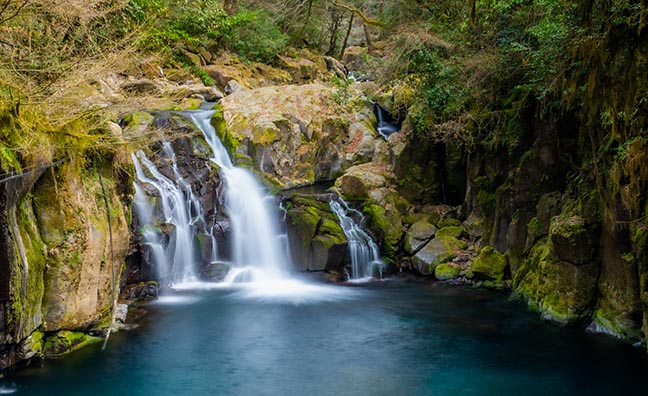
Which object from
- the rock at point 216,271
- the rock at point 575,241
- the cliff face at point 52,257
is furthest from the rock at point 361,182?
the cliff face at point 52,257

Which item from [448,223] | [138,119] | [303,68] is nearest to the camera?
[138,119]

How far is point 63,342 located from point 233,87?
15595 mm

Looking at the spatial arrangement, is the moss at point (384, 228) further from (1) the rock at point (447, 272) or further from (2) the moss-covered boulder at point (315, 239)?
(1) the rock at point (447, 272)

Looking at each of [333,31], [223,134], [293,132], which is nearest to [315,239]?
[223,134]

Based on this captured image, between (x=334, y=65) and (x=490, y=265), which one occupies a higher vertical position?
(x=334, y=65)

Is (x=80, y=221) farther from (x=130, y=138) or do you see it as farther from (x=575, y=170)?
(x=575, y=170)

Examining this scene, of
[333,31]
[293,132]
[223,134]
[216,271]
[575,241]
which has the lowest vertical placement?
[216,271]

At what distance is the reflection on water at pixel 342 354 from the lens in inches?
314

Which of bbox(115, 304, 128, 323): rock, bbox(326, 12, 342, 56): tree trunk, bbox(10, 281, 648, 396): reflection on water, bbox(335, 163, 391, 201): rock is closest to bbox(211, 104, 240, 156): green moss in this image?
bbox(335, 163, 391, 201): rock

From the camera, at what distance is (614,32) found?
7344 millimetres

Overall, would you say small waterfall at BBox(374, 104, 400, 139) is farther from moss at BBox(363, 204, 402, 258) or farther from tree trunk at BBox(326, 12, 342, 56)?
tree trunk at BBox(326, 12, 342, 56)

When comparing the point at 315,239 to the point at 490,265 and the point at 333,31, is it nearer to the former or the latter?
the point at 490,265

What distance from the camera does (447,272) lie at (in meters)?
14.4

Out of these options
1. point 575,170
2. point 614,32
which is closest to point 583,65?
point 614,32
